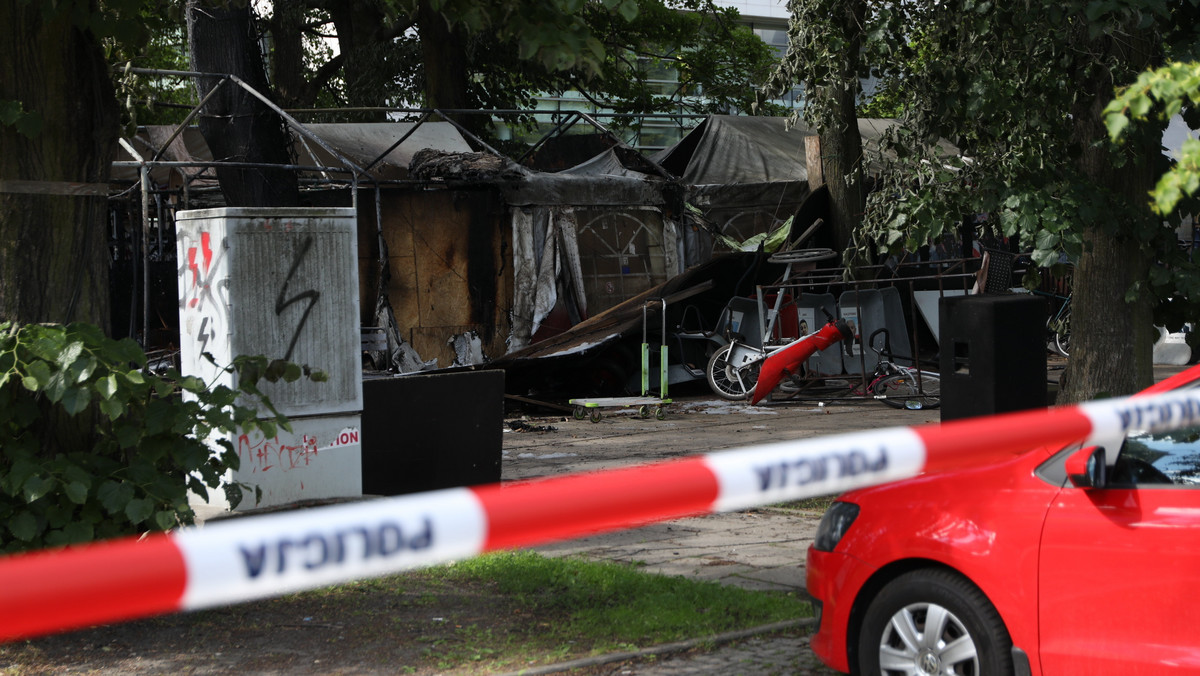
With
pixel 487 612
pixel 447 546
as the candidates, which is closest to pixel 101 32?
pixel 487 612

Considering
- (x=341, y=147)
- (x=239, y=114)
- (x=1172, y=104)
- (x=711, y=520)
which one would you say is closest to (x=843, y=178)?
(x=341, y=147)

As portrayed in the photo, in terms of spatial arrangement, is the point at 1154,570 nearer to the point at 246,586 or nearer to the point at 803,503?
the point at 246,586

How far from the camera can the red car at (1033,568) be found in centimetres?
371

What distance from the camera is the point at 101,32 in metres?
5.84

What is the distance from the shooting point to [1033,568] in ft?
13.0

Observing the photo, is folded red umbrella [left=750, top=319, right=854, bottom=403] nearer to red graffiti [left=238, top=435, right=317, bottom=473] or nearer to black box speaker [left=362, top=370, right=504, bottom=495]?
black box speaker [left=362, top=370, right=504, bottom=495]

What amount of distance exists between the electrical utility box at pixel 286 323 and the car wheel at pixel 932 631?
405 cm

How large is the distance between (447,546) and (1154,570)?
2598mm

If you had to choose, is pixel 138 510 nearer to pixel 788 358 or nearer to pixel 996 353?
pixel 996 353

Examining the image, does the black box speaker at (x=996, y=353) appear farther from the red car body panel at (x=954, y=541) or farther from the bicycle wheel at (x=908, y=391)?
the bicycle wheel at (x=908, y=391)

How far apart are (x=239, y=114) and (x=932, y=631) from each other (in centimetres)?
1102

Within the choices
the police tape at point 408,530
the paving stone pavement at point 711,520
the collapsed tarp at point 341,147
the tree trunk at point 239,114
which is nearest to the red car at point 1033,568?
the paving stone pavement at point 711,520

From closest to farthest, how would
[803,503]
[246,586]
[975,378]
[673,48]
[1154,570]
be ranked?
[246,586] → [1154,570] → [975,378] → [803,503] → [673,48]

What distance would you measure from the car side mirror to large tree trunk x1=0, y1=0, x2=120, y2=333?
4.66 metres
